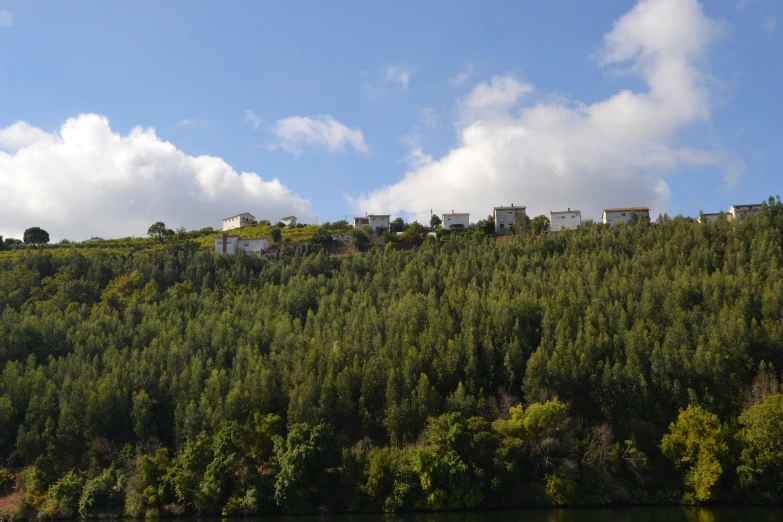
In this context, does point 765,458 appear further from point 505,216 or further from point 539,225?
point 505,216

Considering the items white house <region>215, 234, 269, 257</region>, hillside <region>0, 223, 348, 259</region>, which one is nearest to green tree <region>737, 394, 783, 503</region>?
hillside <region>0, 223, 348, 259</region>

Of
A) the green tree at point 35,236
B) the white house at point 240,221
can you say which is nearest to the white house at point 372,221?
the white house at point 240,221

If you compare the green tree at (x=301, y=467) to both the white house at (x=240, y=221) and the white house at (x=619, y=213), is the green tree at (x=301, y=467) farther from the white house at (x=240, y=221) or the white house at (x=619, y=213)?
the white house at (x=240, y=221)

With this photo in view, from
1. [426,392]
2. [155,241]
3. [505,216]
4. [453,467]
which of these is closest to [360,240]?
[505,216]

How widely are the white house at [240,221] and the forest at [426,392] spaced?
233 feet

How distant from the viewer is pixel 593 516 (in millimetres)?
46500

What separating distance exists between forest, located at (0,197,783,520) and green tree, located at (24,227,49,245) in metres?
62.9

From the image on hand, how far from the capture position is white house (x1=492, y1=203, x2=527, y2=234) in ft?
403

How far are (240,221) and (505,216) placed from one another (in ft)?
226

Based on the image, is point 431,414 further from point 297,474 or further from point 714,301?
point 714,301

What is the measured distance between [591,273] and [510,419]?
29.1m

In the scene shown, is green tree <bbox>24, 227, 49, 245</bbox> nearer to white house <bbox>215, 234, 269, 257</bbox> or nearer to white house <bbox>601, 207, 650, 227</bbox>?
white house <bbox>215, 234, 269, 257</bbox>

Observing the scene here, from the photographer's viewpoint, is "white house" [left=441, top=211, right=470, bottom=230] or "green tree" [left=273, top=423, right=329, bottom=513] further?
"white house" [left=441, top=211, right=470, bottom=230]

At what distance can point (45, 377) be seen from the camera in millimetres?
69875
